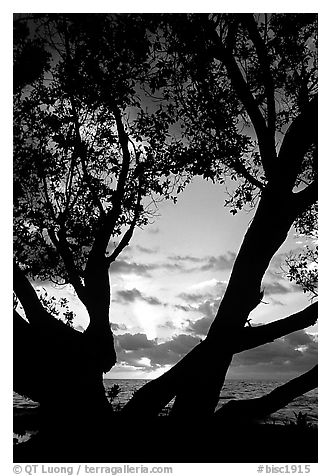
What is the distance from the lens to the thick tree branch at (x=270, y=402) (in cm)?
650

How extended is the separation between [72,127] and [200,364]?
509 centimetres

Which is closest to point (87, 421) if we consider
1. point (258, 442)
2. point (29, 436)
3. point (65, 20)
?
point (29, 436)

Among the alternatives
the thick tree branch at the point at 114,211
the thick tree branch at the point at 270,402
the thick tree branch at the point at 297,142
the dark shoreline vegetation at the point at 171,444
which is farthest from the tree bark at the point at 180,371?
the thick tree branch at the point at 114,211

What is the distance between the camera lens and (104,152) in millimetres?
9641

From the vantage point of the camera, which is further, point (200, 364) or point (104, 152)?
point (104, 152)

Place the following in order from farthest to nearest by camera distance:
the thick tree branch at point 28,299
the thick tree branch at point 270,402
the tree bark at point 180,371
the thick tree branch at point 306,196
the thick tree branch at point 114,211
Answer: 1. the thick tree branch at point 114,211
2. the thick tree branch at point 306,196
3. the thick tree branch at point 28,299
4. the tree bark at point 180,371
5. the thick tree branch at point 270,402

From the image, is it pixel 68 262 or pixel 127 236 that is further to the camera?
pixel 127 236

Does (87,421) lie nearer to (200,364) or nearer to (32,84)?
(200,364)

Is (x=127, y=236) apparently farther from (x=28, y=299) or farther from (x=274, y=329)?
(x=274, y=329)

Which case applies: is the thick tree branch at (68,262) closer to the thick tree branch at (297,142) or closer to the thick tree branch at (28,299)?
the thick tree branch at (28,299)

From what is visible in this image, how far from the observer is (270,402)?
6.73m

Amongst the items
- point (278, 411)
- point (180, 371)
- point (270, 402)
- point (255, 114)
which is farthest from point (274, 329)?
point (278, 411)

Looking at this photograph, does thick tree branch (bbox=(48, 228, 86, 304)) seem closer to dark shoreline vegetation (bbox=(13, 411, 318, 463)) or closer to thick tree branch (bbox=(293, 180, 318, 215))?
dark shoreline vegetation (bbox=(13, 411, 318, 463))
